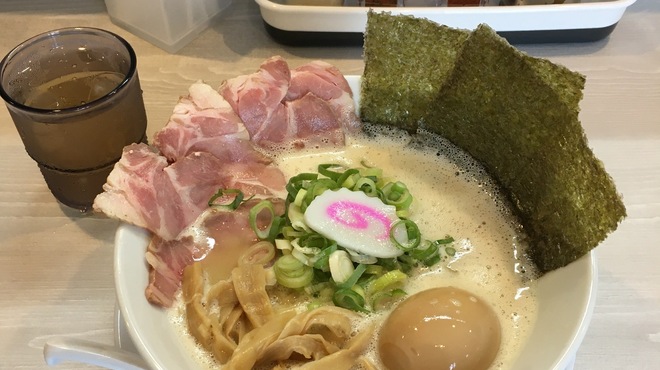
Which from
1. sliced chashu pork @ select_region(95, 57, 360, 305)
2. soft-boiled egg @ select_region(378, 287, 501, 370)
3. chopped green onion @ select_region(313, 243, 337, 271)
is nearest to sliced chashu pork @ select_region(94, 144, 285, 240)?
sliced chashu pork @ select_region(95, 57, 360, 305)

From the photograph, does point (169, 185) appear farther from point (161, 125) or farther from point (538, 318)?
point (538, 318)

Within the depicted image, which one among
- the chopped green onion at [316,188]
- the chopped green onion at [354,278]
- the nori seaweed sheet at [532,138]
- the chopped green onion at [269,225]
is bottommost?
the chopped green onion at [354,278]

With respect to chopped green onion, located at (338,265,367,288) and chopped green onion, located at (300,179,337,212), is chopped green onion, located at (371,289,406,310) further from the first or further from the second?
chopped green onion, located at (300,179,337,212)

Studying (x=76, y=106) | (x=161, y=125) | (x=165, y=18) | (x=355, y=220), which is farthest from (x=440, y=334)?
(x=165, y=18)

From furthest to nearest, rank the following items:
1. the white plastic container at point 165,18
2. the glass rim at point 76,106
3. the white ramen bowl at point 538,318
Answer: the white plastic container at point 165,18 < the glass rim at point 76,106 < the white ramen bowl at point 538,318

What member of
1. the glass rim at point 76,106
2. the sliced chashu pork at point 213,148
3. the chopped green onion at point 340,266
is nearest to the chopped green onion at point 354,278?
the chopped green onion at point 340,266

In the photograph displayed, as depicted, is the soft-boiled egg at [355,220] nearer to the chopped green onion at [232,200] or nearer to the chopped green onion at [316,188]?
the chopped green onion at [316,188]

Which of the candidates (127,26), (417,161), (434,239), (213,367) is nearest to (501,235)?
(434,239)

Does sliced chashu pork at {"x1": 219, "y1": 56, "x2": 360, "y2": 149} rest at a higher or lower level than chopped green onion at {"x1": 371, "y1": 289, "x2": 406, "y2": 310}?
higher
